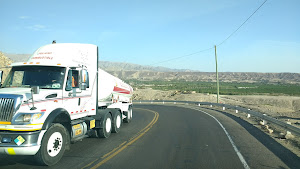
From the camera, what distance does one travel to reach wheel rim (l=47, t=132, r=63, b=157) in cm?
716

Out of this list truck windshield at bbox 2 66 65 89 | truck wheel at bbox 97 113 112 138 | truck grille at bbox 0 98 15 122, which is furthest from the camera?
truck wheel at bbox 97 113 112 138

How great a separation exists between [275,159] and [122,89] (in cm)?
963

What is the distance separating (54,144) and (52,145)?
0.09m

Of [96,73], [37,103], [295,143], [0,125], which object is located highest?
[96,73]

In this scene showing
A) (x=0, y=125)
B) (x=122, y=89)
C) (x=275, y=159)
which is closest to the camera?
(x=0, y=125)

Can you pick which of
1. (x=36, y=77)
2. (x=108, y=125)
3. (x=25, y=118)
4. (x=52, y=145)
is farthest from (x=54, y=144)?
(x=108, y=125)

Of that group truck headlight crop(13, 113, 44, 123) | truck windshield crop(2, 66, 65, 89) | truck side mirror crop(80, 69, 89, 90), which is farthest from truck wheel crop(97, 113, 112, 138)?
truck headlight crop(13, 113, 44, 123)

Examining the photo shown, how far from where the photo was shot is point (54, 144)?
734cm

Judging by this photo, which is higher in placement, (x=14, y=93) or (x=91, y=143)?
(x=14, y=93)

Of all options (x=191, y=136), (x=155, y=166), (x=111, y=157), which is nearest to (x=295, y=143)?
(x=191, y=136)

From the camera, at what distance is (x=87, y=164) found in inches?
279

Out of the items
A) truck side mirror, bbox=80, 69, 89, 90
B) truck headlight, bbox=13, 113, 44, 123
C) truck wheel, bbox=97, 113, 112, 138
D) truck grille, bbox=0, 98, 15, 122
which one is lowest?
truck wheel, bbox=97, 113, 112, 138

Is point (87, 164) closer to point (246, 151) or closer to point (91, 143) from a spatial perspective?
point (91, 143)

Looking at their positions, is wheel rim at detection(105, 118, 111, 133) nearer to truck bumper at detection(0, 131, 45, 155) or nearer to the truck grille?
truck bumper at detection(0, 131, 45, 155)
